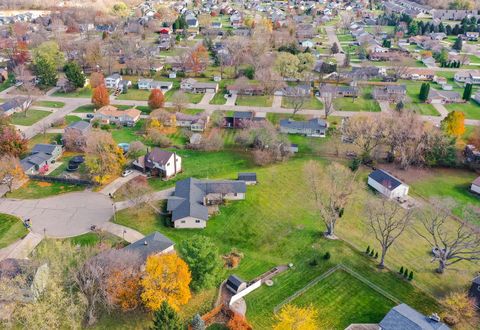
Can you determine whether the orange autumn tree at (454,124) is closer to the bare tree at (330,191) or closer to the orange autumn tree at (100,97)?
the bare tree at (330,191)

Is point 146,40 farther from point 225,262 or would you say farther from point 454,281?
point 454,281

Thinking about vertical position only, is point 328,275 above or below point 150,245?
below

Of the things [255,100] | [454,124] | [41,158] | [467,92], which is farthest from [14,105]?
[467,92]

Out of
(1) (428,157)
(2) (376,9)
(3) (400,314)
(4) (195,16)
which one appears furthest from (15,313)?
(2) (376,9)

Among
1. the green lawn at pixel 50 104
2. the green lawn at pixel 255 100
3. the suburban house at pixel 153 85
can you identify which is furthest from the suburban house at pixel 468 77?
the green lawn at pixel 50 104

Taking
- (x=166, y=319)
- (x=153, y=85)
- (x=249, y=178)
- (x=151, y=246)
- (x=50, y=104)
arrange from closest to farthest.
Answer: (x=166, y=319)
(x=151, y=246)
(x=249, y=178)
(x=50, y=104)
(x=153, y=85)

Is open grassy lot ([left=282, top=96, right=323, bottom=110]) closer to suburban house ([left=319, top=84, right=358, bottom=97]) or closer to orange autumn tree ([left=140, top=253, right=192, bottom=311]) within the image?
suburban house ([left=319, top=84, right=358, bottom=97])

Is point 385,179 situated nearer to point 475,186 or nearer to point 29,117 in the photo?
point 475,186
